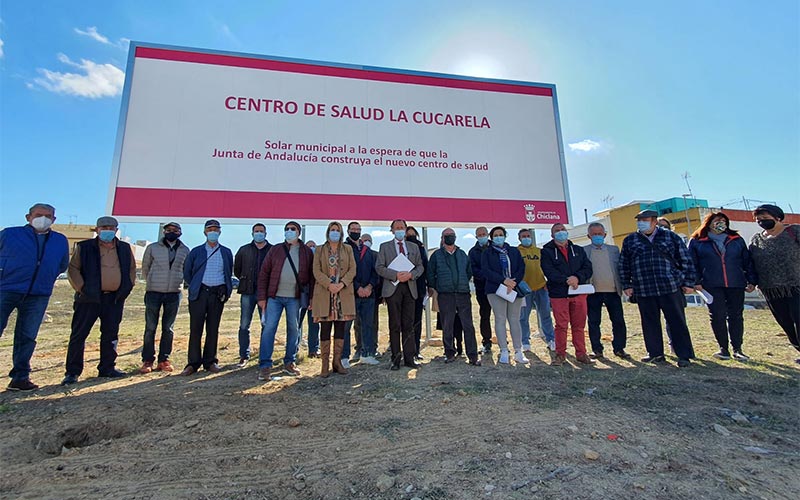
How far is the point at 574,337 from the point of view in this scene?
451cm

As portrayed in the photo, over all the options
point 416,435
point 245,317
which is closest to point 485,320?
point 416,435

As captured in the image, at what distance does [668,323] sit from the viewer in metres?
4.54

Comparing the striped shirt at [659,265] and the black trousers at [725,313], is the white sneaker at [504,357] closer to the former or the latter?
the striped shirt at [659,265]

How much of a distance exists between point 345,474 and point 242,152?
5.29m

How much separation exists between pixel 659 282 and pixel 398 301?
3.20 meters

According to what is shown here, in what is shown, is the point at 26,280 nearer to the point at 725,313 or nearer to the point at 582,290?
the point at 582,290

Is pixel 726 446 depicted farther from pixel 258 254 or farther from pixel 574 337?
pixel 258 254

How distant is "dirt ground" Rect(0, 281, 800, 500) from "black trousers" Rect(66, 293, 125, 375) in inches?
8.7

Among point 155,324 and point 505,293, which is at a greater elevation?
point 505,293

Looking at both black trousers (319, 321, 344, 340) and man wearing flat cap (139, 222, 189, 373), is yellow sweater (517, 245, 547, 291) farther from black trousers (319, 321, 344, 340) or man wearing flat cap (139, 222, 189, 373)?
man wearing flat cap (139, 222, 189, 373)

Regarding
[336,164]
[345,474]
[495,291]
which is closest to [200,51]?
[336,164]

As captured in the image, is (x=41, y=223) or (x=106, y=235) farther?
(x=106, y=235)

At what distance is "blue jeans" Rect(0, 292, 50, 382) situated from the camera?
358 cm

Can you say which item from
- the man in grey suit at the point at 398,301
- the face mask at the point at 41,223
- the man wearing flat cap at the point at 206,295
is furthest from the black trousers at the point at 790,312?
the face mask at the point at 41,223
